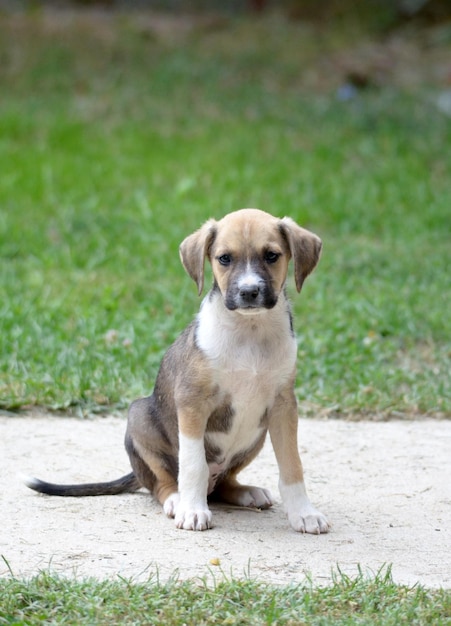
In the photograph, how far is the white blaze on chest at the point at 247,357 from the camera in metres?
5.01

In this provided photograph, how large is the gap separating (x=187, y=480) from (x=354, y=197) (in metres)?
7.77

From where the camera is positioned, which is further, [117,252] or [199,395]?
[117,252]

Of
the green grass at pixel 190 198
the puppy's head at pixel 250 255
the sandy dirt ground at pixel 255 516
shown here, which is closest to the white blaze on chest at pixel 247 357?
the puppy's head at pixel 250 255

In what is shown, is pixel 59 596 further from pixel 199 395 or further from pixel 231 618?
pixel 199 395

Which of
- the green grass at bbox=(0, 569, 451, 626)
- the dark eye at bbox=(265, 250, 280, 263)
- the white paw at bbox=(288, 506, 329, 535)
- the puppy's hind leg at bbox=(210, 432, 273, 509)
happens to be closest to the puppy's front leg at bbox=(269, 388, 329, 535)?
the white paw at bbox=(288, 506, 329, 535)

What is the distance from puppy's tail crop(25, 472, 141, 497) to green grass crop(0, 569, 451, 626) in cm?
110

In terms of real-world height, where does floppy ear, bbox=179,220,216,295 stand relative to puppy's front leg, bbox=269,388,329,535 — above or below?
above

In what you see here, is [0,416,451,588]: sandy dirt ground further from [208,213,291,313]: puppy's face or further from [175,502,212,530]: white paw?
[208,213,291,313]: puppy's face

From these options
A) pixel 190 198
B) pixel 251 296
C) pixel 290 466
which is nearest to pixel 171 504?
pixel 290 466

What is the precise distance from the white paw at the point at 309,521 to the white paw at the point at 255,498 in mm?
368

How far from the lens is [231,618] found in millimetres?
3979

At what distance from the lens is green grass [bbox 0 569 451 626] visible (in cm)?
397

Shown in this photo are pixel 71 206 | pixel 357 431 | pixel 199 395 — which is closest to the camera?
pixel 199 395

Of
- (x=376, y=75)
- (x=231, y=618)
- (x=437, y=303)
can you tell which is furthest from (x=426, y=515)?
(x=376, y=75)
